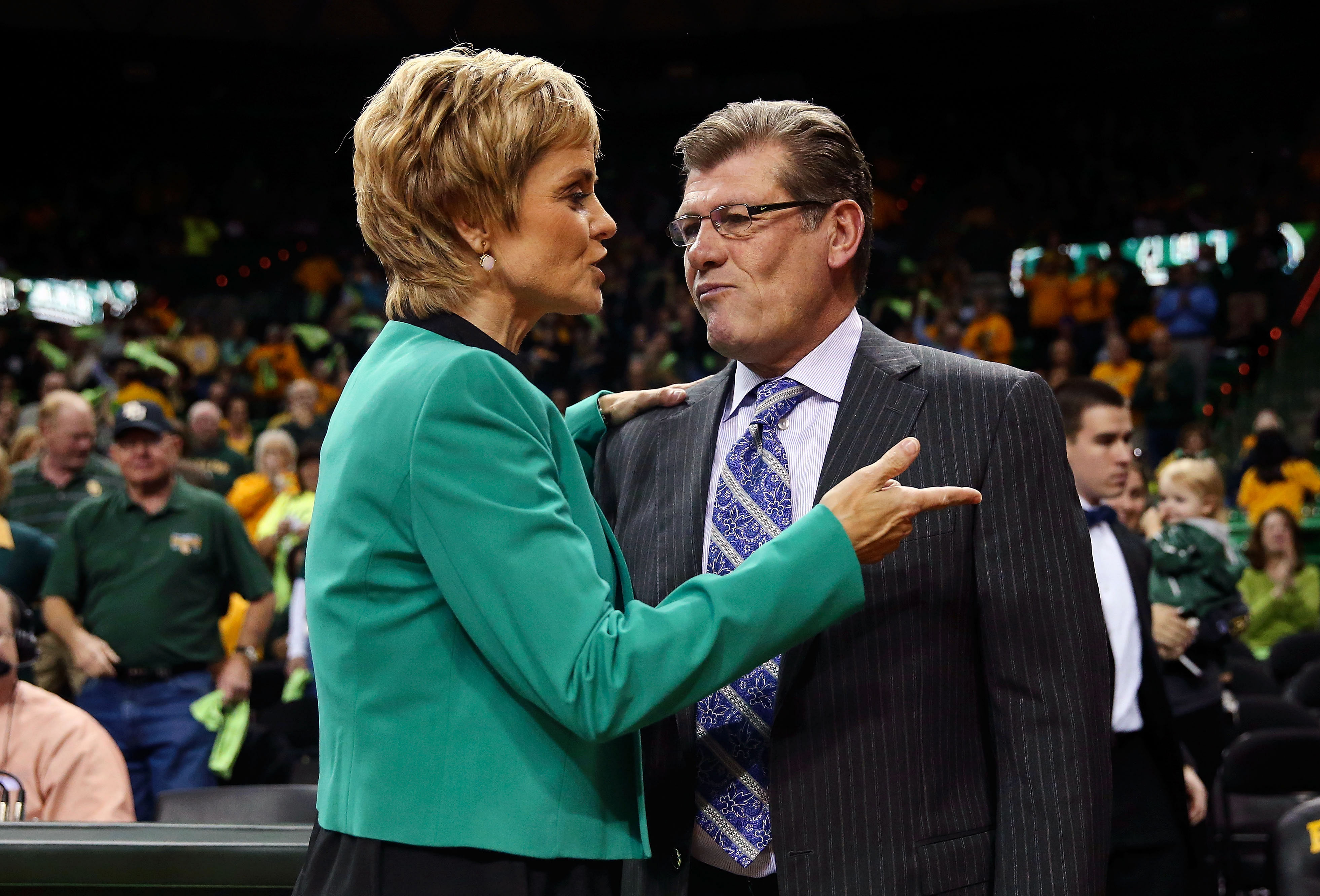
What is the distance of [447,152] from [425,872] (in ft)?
2.66

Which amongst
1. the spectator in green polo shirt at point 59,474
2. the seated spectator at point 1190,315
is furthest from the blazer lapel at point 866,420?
the seated spectator at point 1190,315

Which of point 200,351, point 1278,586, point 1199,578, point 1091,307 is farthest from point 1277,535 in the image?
point 200,351

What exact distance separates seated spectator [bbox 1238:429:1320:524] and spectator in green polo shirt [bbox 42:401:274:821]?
7.60 metres

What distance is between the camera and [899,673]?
5.79 feet

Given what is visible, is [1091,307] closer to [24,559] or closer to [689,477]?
[24,559]

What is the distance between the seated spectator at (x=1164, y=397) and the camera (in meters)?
11.3

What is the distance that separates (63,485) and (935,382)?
5.79 metres

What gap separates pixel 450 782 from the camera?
1411mm

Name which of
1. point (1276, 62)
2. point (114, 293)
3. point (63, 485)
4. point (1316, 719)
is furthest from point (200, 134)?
point (1316, 719)

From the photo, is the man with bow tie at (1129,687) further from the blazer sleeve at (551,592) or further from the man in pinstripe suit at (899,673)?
the blazer sleeve at (551,592)

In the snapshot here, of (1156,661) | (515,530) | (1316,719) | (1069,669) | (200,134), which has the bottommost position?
(1316,719)

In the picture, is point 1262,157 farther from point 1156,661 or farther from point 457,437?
point 457,437

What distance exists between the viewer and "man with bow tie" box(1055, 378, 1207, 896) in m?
3.51

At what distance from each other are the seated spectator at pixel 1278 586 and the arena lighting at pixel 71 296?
43.2 feet
